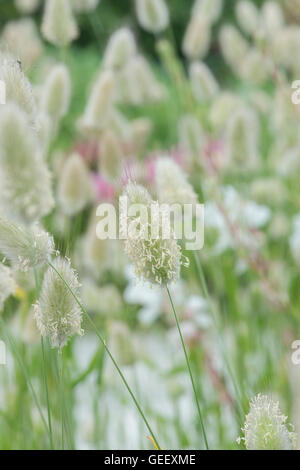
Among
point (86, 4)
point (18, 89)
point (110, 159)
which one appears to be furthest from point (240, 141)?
point (18, 89)

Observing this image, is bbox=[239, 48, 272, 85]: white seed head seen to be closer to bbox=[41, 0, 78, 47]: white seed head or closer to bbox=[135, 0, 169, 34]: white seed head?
bbox=[135, 0, 169, 34]: white seed head

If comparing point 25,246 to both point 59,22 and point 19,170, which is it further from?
point 59,22

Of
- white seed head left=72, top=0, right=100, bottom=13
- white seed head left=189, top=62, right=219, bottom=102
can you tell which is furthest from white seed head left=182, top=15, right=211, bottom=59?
white seed head left=72, top=0, right=100, bottom=13

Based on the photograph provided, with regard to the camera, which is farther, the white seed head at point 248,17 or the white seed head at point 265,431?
the white seed head at point 248,17

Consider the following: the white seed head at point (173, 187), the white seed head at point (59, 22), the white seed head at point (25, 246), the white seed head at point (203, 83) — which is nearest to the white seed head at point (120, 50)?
the white seed head at point (59, 22)

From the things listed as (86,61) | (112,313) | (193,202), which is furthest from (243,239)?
(86,61)

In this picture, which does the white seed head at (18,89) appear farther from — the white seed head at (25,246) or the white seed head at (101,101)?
the white seed head at (101,101)
